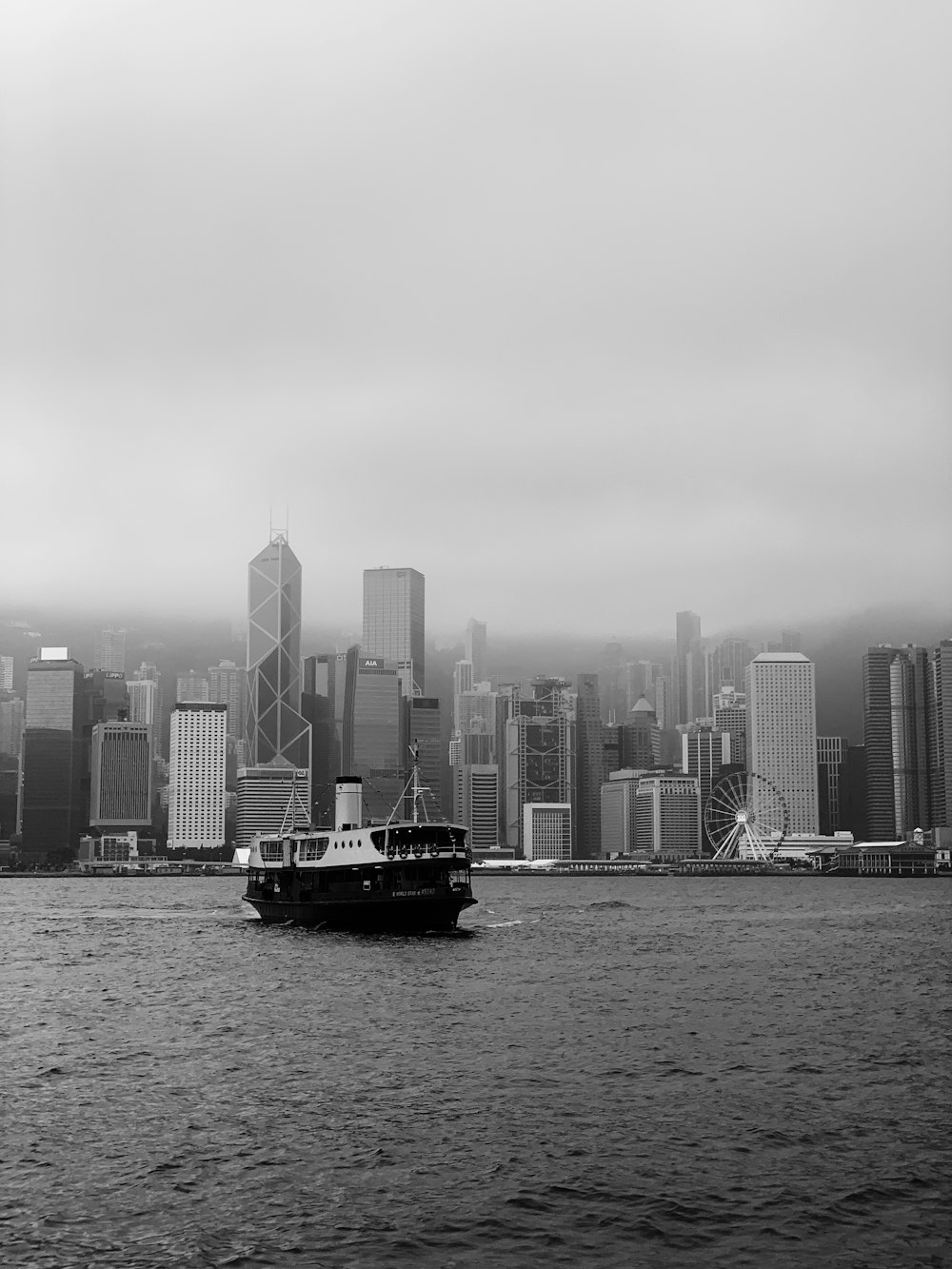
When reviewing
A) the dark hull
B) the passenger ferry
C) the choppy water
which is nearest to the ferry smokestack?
the passenger ferry

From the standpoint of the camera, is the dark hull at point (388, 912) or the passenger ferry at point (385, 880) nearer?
the dark hull at point (388, 912)

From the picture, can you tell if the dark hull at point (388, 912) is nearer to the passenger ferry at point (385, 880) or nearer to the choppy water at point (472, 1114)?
the passenger ferry at point (385, 880)

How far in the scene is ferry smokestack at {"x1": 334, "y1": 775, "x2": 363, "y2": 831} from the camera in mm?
104500

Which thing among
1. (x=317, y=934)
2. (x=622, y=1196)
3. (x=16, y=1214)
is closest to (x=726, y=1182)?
(x=622, y=1196)

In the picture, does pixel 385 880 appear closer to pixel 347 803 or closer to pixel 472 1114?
pixel 347 803

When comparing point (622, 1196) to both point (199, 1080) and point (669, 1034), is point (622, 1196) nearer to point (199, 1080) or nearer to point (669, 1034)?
point (199, 1080)

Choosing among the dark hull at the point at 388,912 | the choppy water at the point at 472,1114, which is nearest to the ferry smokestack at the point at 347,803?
the dark hull at the point at 388,912

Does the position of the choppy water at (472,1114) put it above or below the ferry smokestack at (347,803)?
below

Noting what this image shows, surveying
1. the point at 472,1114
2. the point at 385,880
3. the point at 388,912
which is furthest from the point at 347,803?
the point at 472,1114

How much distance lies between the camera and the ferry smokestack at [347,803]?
104500 millimetres

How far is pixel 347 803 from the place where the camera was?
106 metres

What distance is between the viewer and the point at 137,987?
6838cm

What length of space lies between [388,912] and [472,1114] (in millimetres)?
55903

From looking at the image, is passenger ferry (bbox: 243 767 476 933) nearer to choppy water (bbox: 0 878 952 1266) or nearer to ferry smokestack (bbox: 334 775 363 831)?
ferry smokestack (bbox: 334 775 363 831)
